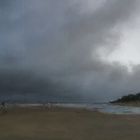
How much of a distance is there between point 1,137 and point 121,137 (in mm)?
9006

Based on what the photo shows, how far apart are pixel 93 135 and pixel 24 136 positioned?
17.6 ft

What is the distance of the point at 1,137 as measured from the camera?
2925cm

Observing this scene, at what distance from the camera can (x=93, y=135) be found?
31.1 metres

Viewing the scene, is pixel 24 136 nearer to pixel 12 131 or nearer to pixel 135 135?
pixel 12 131

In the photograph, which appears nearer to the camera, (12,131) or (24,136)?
(24,136)

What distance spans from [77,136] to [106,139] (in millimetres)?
2782

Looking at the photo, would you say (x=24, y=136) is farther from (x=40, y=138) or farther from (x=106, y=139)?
(x=106, y=139)

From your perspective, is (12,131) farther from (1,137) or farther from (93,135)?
(93,135)

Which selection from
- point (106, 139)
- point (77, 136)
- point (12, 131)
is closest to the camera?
point (106, 139)

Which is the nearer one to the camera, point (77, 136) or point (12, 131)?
point (77, 136)

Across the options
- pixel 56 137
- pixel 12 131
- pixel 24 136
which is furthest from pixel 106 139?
pixel 12 131

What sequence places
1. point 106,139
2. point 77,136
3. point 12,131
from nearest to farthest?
point 106,139
point 77,136
point 12,131

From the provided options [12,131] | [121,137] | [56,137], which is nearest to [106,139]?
[121,137]

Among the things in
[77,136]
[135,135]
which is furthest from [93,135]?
[135,135]
